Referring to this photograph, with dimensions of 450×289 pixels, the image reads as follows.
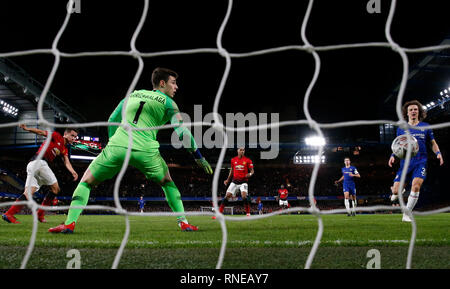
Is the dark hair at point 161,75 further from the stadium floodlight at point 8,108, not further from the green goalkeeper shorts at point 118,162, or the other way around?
the stadium floodlight at point 8,108

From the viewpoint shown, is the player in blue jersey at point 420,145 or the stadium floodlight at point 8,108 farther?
the stadium floodlight at point 8,108

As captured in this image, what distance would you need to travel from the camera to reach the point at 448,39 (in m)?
17.1

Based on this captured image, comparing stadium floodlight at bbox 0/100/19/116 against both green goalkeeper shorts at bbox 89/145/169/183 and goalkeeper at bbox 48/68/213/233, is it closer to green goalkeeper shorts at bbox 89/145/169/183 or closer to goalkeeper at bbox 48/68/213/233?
goalkeeper at bbox 48/68/213/233

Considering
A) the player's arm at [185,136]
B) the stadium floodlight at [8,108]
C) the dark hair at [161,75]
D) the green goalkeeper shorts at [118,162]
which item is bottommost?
the green goalkeeper shorts at [118,162]

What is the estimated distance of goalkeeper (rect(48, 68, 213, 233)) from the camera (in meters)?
3.47

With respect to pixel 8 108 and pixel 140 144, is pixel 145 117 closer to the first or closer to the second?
pixel 140 144

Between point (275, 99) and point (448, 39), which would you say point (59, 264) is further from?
Answer: point (275, 99)

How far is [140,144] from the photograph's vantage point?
358cm

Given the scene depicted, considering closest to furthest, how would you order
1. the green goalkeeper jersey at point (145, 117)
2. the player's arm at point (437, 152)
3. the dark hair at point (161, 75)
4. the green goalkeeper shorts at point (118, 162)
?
the green goalkeeper shorts at point (118, 162) < the green goalkeeper jersey at point (145, 117) < the dark hair at point (161, 75) < the player's arm at point (437, 152)

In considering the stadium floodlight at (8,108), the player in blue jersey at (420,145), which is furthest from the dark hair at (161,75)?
the stadium floodlight at (8,108)

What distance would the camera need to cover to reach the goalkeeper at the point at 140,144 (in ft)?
11.4

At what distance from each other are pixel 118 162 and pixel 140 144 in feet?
1.04
